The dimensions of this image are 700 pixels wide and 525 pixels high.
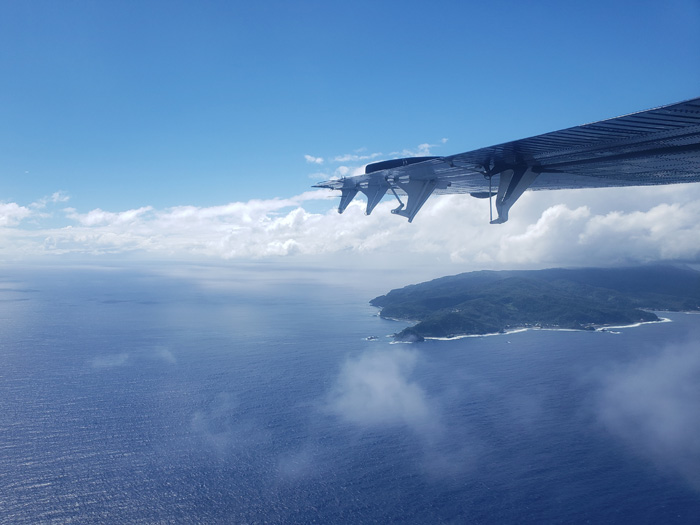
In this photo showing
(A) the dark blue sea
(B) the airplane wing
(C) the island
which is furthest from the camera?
(C) the island

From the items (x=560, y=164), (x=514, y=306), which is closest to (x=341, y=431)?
(x=560, y=164)

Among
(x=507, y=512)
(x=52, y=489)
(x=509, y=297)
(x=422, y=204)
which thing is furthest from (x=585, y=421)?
(x=509, y=297)

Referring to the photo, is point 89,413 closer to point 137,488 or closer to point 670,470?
point 137,488

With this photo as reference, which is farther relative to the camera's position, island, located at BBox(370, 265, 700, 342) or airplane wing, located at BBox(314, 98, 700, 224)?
island, located at BBox(370, 265, 700, 342)

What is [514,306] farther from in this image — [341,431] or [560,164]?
[560,164]

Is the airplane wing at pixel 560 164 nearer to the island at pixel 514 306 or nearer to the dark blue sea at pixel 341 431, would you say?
the dark blue sea at pixel 341 431

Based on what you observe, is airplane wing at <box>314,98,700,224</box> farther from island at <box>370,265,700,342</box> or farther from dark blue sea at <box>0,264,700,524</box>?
island at <box>370,265,700,342</box>

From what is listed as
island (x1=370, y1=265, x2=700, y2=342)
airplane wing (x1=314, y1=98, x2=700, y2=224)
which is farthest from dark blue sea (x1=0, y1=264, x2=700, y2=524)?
airplane wing (x1=314, y1=98, x2=700, y2=224)
